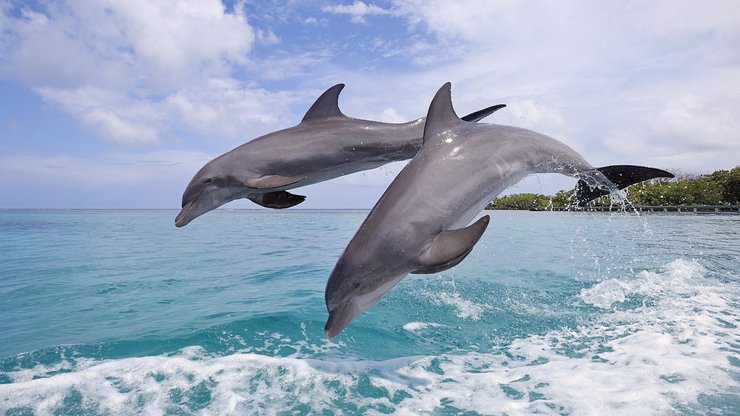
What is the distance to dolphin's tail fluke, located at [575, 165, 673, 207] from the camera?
5.61m

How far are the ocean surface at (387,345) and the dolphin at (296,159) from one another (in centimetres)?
271

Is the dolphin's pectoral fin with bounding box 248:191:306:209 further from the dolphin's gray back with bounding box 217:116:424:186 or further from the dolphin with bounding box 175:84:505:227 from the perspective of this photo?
the dolphin's gray back with bounding box 217:116:424:186

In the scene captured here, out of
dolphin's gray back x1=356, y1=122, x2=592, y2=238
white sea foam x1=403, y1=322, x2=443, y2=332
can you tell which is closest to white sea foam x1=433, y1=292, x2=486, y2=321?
white sea foam x1=403, y1=322, x2=443, y2=332

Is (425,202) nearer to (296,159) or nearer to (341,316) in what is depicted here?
(341,316)

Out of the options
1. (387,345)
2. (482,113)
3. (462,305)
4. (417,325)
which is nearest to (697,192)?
(462,305)

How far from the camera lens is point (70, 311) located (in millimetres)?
11938

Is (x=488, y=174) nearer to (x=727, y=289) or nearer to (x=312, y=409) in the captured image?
(x=312, y=409)

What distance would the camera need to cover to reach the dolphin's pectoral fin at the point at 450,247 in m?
3.56

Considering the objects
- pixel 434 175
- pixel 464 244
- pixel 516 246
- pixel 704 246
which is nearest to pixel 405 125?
pixel 434 175

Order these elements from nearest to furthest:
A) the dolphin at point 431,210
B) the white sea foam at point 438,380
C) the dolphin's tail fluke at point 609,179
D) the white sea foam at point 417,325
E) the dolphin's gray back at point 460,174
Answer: the dolphin at point 431,210 < the dolphin's gray back at point 460,174 < the dolphin's tail fluke at point 609,179 < the white sea foam at point 438,380 < the white sea foam at point 417,325

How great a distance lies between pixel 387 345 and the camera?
8.43 metres

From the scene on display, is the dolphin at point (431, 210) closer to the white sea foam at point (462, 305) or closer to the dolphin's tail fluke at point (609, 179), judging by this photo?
the dolphin's tail fluke at point (609, 179)

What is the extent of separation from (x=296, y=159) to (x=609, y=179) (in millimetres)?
3821

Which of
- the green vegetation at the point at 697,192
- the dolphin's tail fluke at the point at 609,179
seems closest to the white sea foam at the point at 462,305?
the dolphin's tail fluke at the point at 609,179
